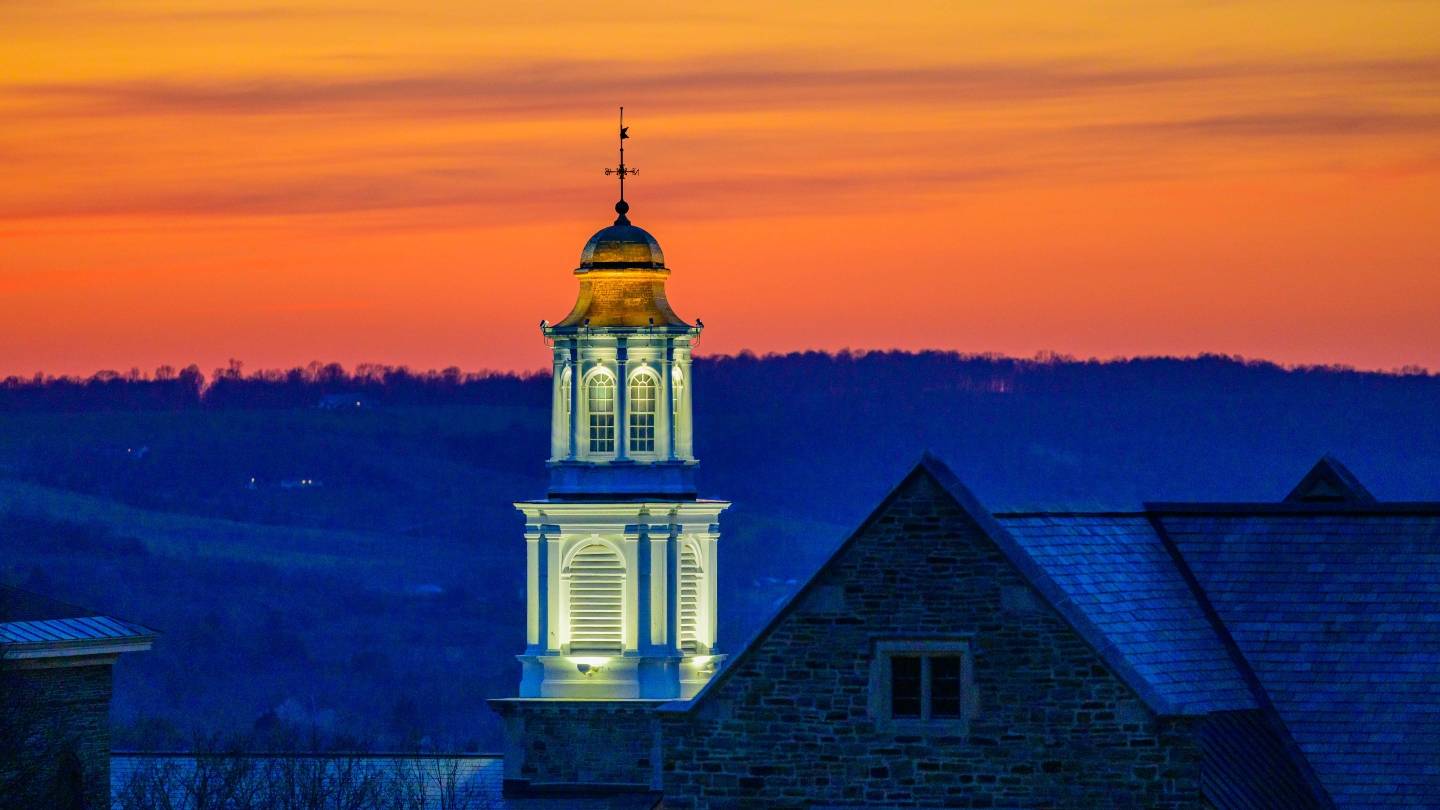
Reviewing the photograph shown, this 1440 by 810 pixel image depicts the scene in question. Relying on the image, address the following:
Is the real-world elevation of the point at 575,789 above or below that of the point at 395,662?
below

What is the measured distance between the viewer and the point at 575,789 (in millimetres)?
97062

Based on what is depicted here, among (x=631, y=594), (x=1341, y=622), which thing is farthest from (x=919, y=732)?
(x=631, y=594)

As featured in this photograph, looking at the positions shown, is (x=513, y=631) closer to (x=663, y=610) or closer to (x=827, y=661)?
(x=663, y=610)

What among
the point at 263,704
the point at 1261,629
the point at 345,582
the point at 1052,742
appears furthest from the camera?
the point at 345,582

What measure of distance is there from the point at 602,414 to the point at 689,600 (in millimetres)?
5808

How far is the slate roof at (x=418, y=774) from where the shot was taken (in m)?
90.6

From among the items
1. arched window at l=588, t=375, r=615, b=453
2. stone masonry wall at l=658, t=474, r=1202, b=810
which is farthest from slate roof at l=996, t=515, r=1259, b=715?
arched window at l=588, t=375, r=615, b=453

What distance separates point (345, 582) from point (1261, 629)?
5743 inches

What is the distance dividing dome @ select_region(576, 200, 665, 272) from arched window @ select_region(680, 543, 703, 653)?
723cm

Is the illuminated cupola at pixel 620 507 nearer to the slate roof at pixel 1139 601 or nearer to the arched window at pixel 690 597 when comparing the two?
the arched window at pixel 690 597

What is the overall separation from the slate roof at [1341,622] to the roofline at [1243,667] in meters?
0.06

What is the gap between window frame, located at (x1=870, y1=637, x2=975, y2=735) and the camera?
4622 cm

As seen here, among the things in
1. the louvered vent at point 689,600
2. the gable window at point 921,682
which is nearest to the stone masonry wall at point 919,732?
the gable window at point 921,682

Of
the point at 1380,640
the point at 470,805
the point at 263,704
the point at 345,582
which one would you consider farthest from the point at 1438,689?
the point at 345,582
